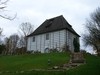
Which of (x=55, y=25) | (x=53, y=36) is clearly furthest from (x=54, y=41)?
(x=55, y=25)

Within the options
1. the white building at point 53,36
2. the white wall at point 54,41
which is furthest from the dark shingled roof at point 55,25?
the white wall at point 54,41

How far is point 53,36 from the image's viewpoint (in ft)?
116

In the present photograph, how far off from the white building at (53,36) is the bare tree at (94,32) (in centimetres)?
532

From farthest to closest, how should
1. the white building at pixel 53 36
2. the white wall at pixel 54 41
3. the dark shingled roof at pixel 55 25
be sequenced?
the dark shingled roof at pixel 55 25
the white building at pixel 53 36
the white wall at pixel 54 41

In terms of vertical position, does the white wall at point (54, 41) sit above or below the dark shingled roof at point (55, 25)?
below

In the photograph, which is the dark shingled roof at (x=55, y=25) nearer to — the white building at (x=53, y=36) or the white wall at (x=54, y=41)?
the white building at (x=53, y=36)

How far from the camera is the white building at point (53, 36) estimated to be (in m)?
34.0

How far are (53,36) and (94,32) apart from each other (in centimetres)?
1059

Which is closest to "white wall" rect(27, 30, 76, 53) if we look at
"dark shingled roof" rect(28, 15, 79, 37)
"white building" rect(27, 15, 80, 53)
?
"white building" rect(27, 15, 80, 53)

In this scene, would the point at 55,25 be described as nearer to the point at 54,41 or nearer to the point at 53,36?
the point at 53,36

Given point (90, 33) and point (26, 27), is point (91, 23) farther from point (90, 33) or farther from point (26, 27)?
point (26, 27)

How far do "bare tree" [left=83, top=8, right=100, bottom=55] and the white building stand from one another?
17.5 ft

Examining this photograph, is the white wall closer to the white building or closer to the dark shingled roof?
the white building

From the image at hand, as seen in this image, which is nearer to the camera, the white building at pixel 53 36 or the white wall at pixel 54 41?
the white wall at pixel 54 41
